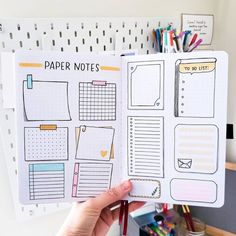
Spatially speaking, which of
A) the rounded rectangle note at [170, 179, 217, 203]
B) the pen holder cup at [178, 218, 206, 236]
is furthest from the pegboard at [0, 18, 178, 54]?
the pen holder cup at [178, 218, 206, 236]

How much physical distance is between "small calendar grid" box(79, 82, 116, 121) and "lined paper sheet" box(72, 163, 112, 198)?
0.29 ft

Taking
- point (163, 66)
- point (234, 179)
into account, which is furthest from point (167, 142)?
point (234, 179)

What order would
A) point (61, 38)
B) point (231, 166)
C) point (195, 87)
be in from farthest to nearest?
point (231, 166) → point (61, 38) → point (195, 87)

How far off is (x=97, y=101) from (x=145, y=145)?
0.12 m

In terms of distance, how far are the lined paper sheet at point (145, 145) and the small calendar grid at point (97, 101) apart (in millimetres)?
43

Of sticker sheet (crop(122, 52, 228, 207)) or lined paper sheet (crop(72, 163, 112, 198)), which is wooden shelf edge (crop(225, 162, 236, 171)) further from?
lined paper sheet (crop(72, 163, 112, 198))

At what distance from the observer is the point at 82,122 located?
51 cm

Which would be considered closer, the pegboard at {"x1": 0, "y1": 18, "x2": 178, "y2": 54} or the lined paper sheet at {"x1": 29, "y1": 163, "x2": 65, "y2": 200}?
the lined paper sheet at {"x1": 29, "y1": 163, "x2": 65, "y2": 200}

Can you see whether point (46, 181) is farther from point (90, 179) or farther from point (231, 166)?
point (231, 166)

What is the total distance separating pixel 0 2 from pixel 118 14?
298 mm

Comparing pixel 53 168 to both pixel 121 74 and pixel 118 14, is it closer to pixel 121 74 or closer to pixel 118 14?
pixel 121 74

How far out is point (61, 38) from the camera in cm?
66

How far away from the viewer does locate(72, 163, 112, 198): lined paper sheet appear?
0.51 metres

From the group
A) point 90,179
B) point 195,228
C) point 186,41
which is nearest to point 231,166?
point 195,228
